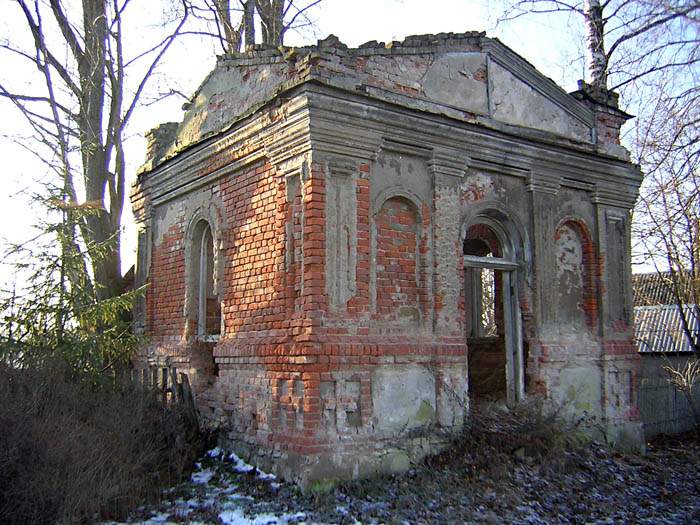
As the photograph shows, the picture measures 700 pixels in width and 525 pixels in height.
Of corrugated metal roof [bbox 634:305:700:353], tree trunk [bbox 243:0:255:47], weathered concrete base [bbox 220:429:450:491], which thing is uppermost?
tree trunk [bbox 243:0:255:47]

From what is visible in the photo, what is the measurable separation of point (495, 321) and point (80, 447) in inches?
286

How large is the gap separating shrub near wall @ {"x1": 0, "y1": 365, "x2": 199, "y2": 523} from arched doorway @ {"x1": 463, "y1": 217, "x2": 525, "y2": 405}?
438 centimetres

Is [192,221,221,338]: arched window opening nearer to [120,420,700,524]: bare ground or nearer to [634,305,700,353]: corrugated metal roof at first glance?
[120,420,700,524]: bare ground

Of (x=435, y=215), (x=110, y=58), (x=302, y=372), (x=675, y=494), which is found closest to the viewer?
(x=302, y=372)

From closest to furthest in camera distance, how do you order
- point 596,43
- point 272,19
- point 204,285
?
point 204,285 < point 596,43 < point 272,19

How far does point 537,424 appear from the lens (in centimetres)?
834

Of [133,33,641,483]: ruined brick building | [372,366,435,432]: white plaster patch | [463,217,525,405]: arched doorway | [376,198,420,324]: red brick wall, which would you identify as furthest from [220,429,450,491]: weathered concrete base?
[463,217,525,405]: arched doorway

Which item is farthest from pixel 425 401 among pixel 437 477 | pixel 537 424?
pixel 537 424

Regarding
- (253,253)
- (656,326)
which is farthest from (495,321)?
(656,326)

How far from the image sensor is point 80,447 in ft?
20.6

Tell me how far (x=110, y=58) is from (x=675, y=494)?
1298 centimetres

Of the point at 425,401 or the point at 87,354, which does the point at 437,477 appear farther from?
the point at 87,354

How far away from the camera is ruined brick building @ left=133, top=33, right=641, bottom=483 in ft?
24.6

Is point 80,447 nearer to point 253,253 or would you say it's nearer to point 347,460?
point 347,460
